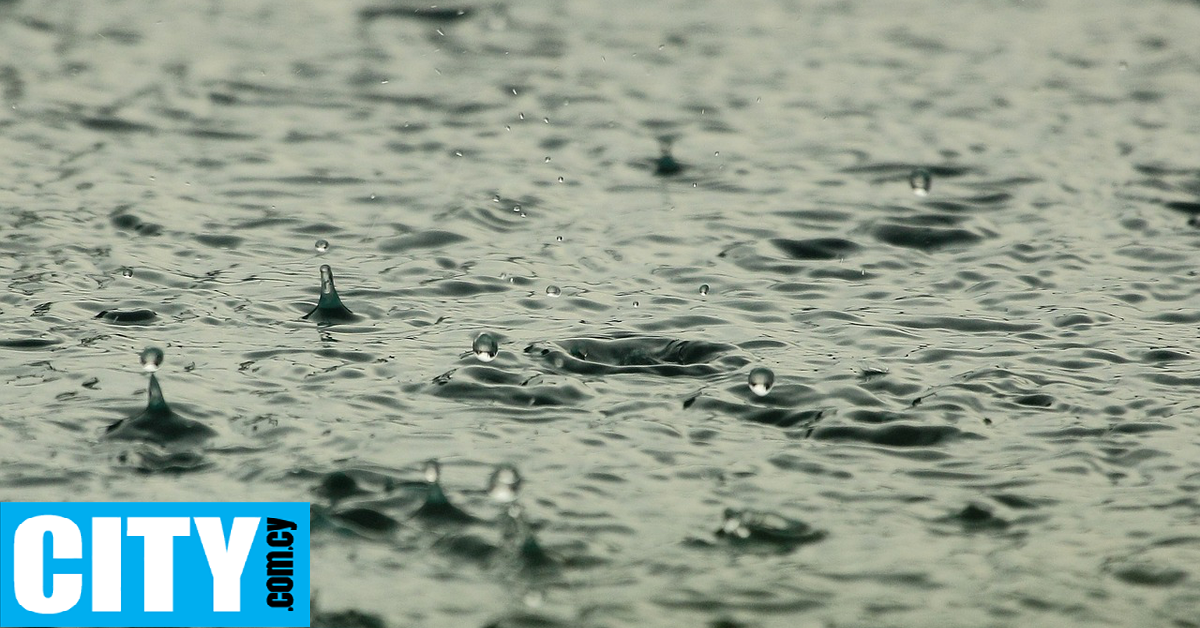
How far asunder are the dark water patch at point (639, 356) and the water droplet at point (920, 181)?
8.91ft

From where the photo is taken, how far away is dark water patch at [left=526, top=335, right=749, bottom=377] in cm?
646

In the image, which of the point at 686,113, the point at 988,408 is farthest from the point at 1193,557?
the point at 686,113

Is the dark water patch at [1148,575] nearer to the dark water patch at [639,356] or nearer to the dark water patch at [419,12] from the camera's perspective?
the dark water patch at [639,356]

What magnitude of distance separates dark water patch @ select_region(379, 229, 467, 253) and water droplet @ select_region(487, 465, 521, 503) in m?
2.66

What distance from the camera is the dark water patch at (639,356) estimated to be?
21.2 feet

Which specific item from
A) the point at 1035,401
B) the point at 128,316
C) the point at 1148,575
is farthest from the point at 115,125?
the point at 1148,575

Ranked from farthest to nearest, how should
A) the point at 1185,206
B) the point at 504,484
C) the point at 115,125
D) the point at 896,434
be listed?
the point at 115,125
the point at 1185,206
the point at 896,434
the point at 504,484

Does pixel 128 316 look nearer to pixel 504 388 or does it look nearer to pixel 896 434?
pixel 504 388

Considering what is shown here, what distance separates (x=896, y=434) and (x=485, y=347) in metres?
1.75

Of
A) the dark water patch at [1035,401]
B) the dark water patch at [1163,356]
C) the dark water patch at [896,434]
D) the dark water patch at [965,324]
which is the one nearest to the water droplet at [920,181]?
the dark water patch at [965,324]

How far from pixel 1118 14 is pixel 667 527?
31.4 feet

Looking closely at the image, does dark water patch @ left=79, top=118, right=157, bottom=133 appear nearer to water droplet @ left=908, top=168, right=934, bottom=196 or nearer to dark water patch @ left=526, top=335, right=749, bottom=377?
dark water patch @ left=526, top=335, right=749, bottom=377

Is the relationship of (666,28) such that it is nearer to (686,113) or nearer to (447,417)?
(686,113)

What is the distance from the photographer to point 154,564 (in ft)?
16.3
